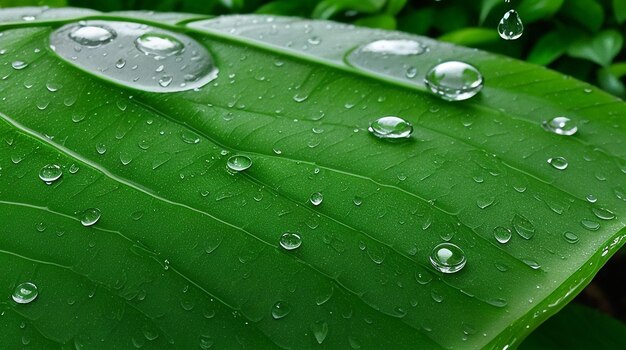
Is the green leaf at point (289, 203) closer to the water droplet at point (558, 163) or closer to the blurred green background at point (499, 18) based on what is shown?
the water droplet at point (558, 163)

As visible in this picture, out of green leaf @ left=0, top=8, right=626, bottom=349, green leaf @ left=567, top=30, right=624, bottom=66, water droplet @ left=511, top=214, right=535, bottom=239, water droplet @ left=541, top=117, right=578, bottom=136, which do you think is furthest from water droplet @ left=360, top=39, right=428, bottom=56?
green leaf @ left=567, top=30, right=624, bottom=66

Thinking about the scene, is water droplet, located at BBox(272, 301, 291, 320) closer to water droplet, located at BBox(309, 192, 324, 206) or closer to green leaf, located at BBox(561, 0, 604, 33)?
water droplet, located at BBox(309, 192, 324, 206)

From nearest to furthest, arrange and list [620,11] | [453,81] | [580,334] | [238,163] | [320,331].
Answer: [320,331] < [238,163] < [453,81] < [580,334] < [620,11]

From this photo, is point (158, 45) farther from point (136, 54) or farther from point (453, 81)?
point (453, 81)

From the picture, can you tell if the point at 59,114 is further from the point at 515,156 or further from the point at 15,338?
the point at 515,156

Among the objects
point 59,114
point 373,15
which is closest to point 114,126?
point 59,114

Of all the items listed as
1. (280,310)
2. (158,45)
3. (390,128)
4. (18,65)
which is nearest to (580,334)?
(390,128)

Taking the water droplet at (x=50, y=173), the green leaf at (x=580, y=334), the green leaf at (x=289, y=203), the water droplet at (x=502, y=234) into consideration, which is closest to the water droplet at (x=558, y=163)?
the green leaf at (x=289, y=203)
